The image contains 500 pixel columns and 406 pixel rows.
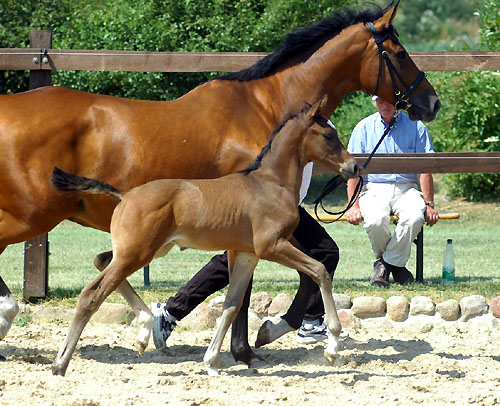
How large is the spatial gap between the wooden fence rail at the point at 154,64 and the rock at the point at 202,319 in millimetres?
1273

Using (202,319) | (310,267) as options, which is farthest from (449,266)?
(310,267)

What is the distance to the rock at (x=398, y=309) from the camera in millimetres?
6892

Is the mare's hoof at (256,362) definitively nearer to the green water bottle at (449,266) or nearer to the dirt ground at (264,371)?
the dirt ground at (264,371)

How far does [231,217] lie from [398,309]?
227 centimetres

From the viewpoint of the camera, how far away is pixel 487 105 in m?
15.0

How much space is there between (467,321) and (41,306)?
334 cm

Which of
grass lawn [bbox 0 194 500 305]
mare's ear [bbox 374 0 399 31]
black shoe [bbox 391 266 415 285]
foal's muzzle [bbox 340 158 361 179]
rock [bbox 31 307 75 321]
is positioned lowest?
grass lawn [bbox 0 194 500 305]

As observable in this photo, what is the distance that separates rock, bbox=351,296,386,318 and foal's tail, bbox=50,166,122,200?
2.54 metres

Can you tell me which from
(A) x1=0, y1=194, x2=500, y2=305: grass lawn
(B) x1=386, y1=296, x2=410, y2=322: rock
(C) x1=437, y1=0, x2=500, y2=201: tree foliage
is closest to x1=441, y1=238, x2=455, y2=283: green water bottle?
(A) x1=0, y1=194, x2=500, y2=305: grass lawn

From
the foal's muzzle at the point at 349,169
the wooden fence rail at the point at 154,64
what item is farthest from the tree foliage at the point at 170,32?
the foal's muzzle at the point at 349,169

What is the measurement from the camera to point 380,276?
27.1 feet

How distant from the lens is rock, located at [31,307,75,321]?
6.81m

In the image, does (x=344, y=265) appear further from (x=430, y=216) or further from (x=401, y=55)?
(x=401, y=55)

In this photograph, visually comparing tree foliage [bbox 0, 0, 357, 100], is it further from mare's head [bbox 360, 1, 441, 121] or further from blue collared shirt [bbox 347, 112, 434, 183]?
mare's head [bbox 360, 1, 441, 121]
